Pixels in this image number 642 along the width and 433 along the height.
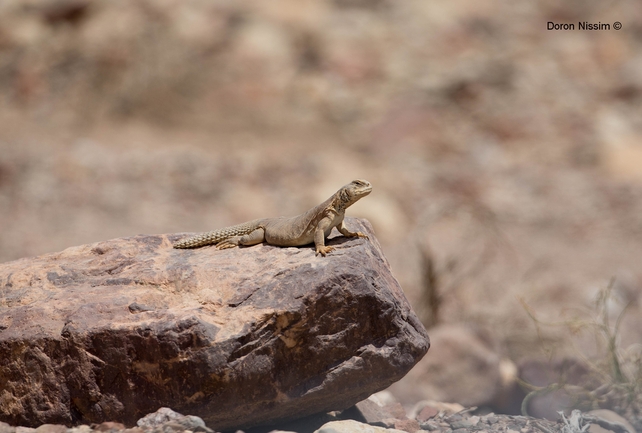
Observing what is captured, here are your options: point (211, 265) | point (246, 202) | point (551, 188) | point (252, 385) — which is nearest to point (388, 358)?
point (252, 385)

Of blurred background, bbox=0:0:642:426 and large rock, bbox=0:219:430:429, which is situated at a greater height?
blurred background, bbox=0:0:642:426

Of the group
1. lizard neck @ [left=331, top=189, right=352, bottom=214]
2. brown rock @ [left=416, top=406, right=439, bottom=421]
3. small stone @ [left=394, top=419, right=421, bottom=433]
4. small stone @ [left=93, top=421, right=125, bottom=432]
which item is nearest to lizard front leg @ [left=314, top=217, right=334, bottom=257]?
lizard neck @ [left=331, top=189, right=352, bottom=214]

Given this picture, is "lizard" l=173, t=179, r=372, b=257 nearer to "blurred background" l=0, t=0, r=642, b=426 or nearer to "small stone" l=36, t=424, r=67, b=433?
"small stone" l=36, t=424, r=67, b=433

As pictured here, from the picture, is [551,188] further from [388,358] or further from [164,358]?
[164,358]

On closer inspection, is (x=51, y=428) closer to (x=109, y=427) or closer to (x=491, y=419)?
(x=109, y=427)

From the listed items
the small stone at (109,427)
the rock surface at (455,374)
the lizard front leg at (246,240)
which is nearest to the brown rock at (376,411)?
the rock surface at (455,374)

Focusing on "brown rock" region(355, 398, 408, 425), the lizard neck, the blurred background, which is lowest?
"brown rock" region(355, 398, 408, 425)

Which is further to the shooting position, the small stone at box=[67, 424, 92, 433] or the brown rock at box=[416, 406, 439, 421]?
the brown rock at box=[416, 406, 439, 421]
